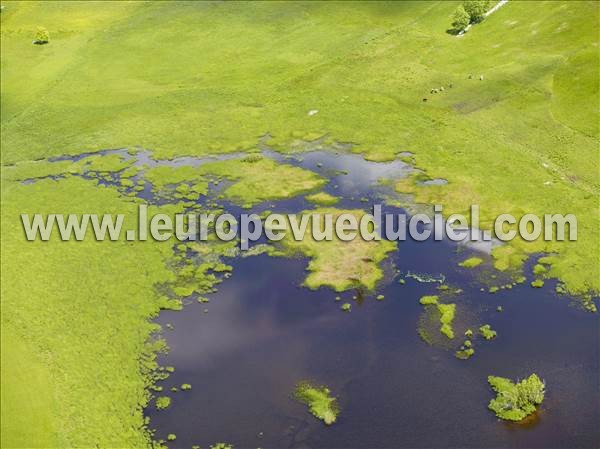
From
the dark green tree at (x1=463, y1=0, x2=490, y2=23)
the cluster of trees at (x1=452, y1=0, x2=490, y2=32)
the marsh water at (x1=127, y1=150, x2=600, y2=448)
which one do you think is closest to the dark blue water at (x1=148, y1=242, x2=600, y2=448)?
the marsh water at (x1=127, y1=150, x2=600, y2=448)

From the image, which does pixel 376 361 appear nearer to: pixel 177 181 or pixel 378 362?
pixel 378 362

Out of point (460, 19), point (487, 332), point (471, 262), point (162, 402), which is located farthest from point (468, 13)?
point (162, 402)

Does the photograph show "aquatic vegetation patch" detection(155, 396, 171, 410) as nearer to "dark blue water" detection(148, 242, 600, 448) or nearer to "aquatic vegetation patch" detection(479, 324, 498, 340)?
"dark blue water" detection(148, 242, 600, 448)

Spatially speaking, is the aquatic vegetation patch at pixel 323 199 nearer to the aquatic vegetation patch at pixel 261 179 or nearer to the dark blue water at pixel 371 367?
the aquatic vegetation patch at pixel 261 179

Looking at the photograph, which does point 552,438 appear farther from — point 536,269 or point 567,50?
point 567,50

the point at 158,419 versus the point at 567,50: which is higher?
the point at 567,50

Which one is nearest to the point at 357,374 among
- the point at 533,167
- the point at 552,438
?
the point at 552,438
